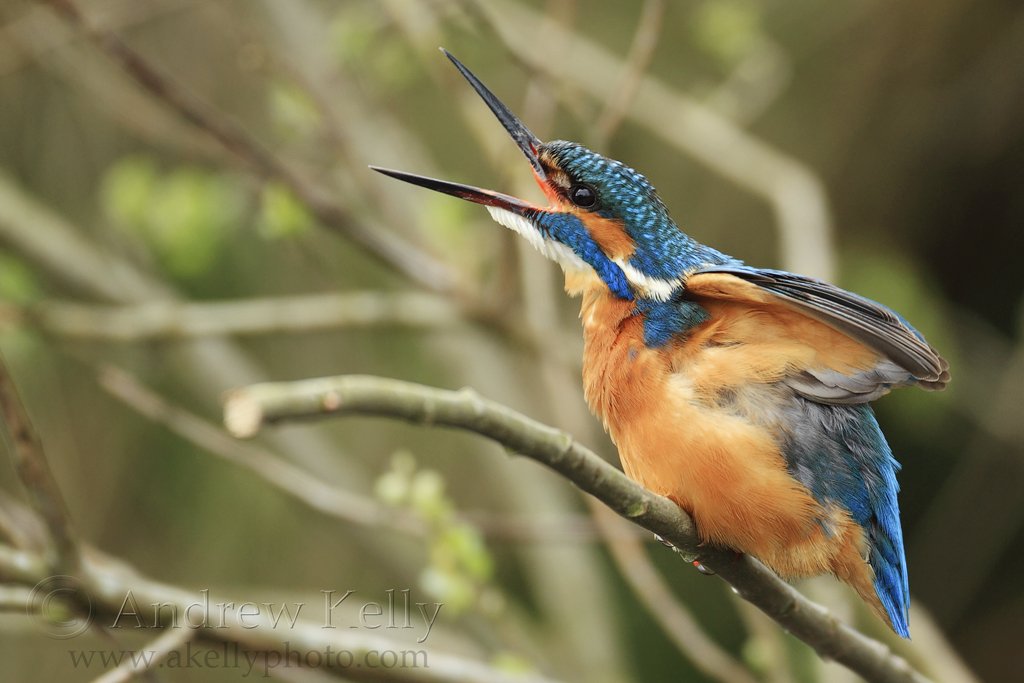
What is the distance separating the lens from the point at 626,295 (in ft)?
8.81

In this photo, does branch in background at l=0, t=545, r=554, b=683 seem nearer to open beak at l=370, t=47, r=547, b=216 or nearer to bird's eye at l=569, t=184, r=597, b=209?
open beak at l=370, t=47, r=547, b=216

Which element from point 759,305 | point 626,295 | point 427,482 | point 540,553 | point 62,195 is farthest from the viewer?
point 62,195

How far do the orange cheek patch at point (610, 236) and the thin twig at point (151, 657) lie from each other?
4.23 feet

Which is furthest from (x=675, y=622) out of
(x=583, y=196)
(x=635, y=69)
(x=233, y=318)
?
(x=233, y=318)

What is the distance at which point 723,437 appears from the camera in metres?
2.44

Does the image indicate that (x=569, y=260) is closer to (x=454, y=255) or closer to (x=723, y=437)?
(x=723, y=437)

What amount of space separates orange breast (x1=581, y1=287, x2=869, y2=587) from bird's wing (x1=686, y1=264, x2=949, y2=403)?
0.19 ft

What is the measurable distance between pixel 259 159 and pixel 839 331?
7.43ft

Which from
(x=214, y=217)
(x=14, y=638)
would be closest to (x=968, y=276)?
(x=214, y=217)

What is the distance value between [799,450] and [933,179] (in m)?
3.99

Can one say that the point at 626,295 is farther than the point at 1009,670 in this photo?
No

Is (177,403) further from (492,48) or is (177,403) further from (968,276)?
(968,276)

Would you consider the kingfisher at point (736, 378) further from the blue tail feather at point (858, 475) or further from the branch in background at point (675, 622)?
the branch in background at point (675, 622)

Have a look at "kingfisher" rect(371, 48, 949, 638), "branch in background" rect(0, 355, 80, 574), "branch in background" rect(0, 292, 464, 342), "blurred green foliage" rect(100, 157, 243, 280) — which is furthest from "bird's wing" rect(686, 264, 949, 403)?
"blurred green foliage" rect(100, 157, 243, 280)
